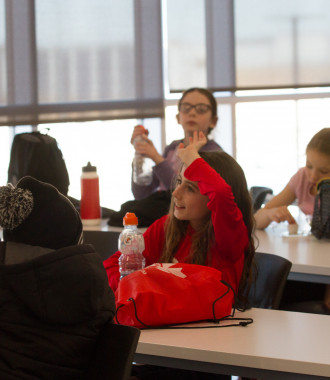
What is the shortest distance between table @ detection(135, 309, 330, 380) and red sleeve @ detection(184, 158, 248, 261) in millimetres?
353

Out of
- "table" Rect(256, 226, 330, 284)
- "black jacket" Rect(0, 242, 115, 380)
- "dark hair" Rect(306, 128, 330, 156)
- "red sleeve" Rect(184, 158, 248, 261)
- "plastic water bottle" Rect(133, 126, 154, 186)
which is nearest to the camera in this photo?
"black jacket" Rect(0, 242, 115, 380)

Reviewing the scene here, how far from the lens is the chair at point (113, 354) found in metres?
1.27

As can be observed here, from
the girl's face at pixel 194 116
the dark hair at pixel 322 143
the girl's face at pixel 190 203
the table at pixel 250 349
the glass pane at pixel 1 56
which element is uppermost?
the glass pane at pixel 1 56

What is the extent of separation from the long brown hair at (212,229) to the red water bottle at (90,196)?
3.77 feet

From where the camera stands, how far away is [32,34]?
4809 mm

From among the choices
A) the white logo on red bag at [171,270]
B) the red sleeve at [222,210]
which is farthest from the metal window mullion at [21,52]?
the white logo on red bag at [171,270]

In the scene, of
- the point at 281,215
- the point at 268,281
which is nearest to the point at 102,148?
the point at 281,215

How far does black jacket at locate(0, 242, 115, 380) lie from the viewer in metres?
1.19

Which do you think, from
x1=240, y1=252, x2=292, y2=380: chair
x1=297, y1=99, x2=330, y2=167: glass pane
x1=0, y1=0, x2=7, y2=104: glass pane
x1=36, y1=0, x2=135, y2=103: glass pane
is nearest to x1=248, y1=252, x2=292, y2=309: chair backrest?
x1=240, y1=252, x2=292, y2=380: chair

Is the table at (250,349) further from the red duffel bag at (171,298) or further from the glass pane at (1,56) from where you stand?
the glass pane at (1,56)

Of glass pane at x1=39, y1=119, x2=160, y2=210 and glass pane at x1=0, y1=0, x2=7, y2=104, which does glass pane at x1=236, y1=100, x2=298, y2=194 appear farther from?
glass pane at x1=0, y1=0, x2=7, y2=104

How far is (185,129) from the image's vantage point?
138 inches

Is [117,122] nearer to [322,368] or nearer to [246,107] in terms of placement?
[246,107]

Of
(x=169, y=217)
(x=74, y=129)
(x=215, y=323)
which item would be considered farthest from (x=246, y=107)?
(x=215, y=323)
